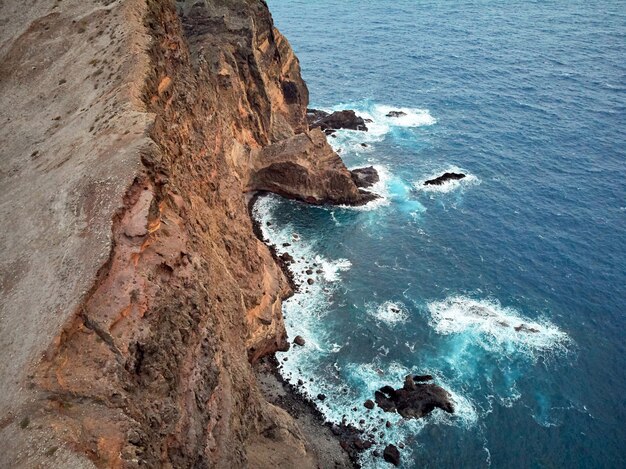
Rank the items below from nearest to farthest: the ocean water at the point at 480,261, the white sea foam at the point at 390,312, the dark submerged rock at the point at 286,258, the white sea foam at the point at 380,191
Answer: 1. the ocean water at the point at 480,261
2. the white sea foam at the point at 390,312
3. the dark submerged rock at the point at 286,258
4. the white sea foam at the point at 380,191

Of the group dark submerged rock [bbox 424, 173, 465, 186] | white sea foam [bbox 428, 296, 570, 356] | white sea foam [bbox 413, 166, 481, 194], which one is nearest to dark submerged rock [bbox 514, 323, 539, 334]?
white sea foam [bbox 428, 296, 570, 356]

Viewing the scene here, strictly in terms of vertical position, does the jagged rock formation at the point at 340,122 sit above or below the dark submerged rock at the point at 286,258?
above

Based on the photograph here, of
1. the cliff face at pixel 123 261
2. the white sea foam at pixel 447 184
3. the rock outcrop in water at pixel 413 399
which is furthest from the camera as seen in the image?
the white sea foam at pixel 447 184

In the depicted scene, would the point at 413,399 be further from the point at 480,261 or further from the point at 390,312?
the point at 480,261

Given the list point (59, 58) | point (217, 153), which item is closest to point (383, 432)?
point (217, 153)

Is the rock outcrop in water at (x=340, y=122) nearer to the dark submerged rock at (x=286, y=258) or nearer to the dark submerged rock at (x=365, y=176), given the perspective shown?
the dark submerged rock at (x=365, y=176)

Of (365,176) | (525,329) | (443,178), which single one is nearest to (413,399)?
(525,329)

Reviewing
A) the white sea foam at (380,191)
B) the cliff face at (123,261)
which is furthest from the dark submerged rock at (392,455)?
the white sea foam at (380,191)

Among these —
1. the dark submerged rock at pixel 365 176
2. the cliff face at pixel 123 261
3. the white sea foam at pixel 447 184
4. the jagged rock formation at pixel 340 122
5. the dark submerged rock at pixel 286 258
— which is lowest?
the white sea foam at pixel 447 184
